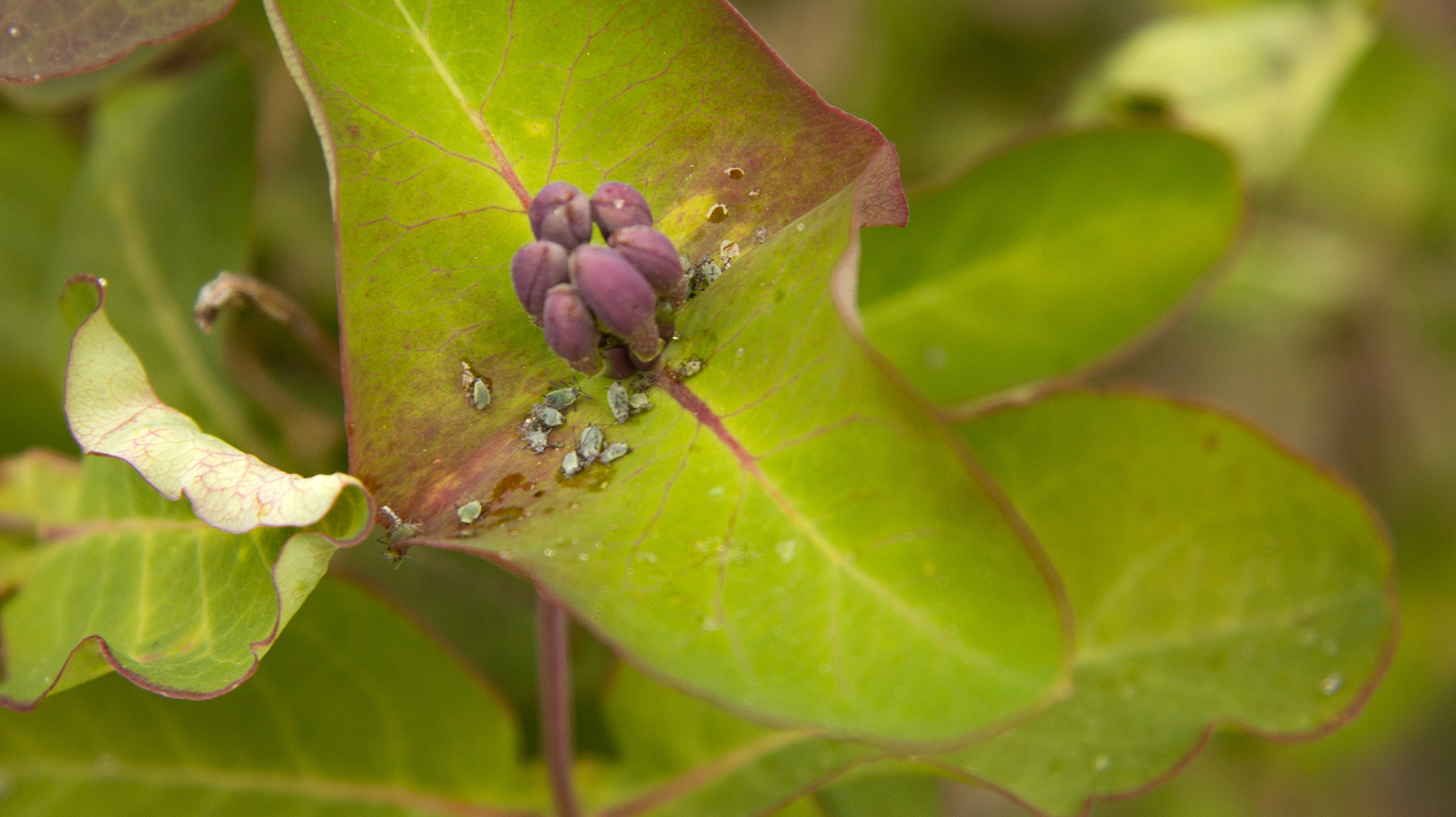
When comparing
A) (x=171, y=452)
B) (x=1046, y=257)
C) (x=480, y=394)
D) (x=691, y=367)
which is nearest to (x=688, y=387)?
(x=691, y=367)

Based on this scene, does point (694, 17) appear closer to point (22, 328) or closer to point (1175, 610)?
point (1175, 610)

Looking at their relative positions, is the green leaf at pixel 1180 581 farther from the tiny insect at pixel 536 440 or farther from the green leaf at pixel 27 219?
the green leaf at pixel 27 219

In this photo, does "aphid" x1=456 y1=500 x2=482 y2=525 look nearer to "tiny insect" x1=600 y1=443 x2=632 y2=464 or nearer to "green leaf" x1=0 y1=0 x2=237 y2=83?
"tiny insect" x1=600 y1=443 x2=632 y2=464

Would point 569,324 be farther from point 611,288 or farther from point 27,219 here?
point 27,219

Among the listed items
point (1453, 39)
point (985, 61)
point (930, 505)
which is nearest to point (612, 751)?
point (930, 505)

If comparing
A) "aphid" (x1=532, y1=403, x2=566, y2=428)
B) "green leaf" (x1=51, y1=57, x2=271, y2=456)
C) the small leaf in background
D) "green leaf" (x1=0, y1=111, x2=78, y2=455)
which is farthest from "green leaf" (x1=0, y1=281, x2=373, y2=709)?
the small leaf in background
